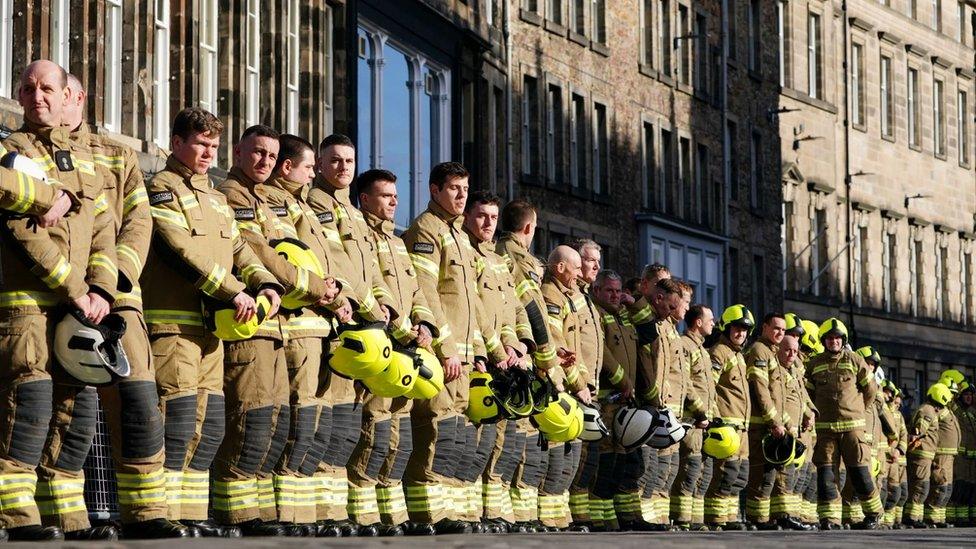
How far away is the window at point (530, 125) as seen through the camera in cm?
3934

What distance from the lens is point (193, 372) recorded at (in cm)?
1145

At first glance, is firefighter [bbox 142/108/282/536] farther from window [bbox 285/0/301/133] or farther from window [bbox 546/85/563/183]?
window [bbox 546/85/563/183]

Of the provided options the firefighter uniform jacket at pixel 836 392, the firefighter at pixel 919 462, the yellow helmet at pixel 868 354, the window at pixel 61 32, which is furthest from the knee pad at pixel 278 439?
the firefighter at pixel 919 462

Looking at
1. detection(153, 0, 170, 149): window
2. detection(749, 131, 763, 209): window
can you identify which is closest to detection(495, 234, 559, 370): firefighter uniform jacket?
detection(153, 0, 170, 149): window

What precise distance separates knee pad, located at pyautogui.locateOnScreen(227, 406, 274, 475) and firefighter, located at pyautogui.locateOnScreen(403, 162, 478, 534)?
A: 2.36m

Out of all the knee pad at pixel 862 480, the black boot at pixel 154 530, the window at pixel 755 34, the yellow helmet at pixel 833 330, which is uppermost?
the window at pixel 755 34

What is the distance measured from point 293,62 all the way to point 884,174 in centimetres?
3753

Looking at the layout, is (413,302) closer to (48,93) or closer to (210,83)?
(48,93)

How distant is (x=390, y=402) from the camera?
13797 millimetres

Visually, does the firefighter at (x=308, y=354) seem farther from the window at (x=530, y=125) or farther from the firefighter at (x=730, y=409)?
the window at (x=530, y=125)

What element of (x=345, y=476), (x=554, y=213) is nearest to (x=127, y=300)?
(x=345, y=476)

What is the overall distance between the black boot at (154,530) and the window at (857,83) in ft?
168

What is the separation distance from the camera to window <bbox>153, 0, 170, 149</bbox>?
923 inches

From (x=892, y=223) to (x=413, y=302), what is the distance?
1980 inches
